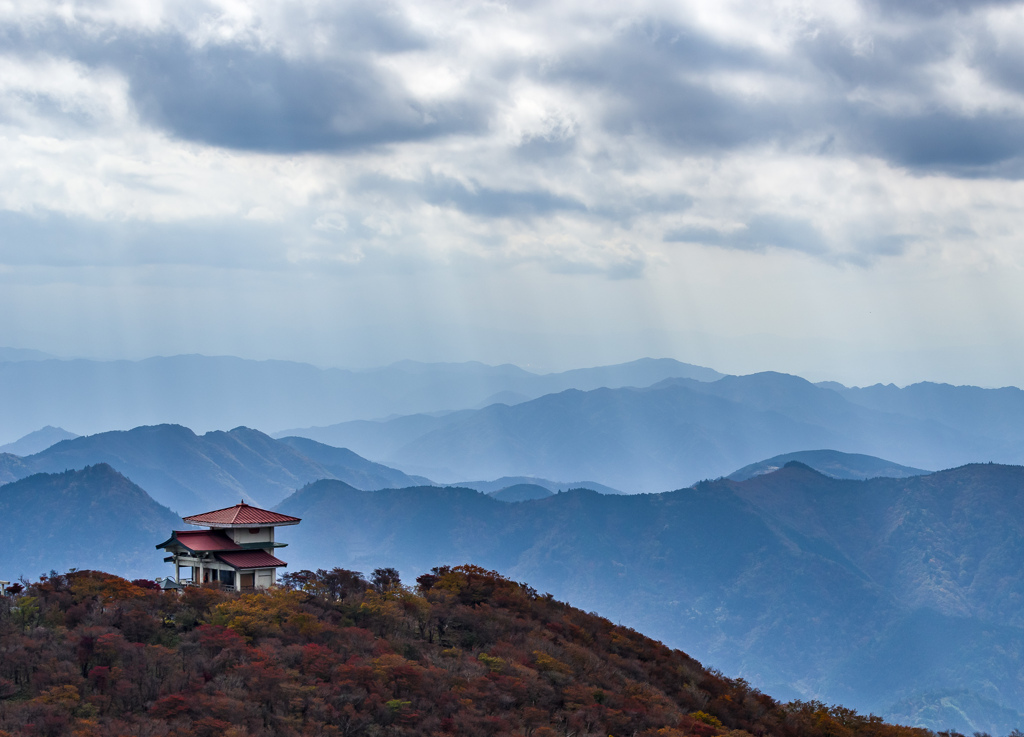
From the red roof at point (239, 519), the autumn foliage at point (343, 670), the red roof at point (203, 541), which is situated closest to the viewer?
the autumn foliage at point (343, 670)

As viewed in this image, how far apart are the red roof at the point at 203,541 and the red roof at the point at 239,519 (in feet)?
3.04

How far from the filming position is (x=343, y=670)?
56.5 m

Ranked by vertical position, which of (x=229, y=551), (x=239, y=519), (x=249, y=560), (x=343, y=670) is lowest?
(x=343, y=670)

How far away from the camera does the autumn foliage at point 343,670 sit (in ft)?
169

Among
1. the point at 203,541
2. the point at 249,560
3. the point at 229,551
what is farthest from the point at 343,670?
the point at 203,541

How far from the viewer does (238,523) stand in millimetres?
71750

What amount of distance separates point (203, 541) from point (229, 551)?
1947 millimetres

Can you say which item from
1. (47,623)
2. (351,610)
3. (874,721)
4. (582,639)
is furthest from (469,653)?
(874,721)

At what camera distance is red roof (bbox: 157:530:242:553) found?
7106 centimetres

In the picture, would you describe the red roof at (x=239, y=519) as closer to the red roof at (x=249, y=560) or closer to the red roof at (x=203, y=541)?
the red roof at (x=203, y=541)

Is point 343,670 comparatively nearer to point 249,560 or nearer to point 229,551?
point 249,560

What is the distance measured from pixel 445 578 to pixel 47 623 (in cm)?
2929

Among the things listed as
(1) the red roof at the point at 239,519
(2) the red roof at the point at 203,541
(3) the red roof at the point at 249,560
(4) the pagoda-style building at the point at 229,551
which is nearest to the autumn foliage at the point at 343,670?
(3) the red roof at the point at 249,560

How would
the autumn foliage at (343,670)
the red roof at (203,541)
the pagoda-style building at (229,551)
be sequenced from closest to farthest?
the autumn foliage at (343,670)
the red roof at (203,541)
the pagoda-style building at (229,551)
